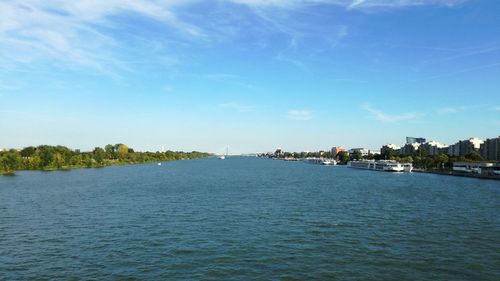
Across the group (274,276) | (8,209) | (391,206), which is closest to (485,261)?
(274,276)

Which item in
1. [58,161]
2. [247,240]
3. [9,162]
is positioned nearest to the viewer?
[247,240]

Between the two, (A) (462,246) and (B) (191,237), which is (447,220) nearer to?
(A) (462,246)

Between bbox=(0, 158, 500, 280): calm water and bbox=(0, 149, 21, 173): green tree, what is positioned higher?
bbox=(0, 149, 21, 173): green tree

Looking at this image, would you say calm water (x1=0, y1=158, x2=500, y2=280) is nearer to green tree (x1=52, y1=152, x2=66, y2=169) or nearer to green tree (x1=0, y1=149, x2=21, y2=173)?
green tree (x1=0, y1=149, x2=21, y2=173)

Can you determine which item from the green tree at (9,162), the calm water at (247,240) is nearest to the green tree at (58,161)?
the green tree at (9,162)

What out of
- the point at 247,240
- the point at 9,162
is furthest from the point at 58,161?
the point at 247,240

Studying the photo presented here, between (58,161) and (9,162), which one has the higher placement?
(58,161)

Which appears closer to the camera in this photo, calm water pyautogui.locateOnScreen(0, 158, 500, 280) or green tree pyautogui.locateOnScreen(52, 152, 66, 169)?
calm water pyautogui.locateOnScreen(0, 158, 500, 280)

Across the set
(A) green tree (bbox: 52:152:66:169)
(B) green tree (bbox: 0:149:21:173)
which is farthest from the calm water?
(A) green tree (bbox: 52:152:66:169)

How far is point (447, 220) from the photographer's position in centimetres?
4997

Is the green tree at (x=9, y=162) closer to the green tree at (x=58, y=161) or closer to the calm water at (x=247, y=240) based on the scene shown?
the green tree at (x=58, y=161)

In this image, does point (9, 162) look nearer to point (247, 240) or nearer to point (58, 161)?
point (58, 161)

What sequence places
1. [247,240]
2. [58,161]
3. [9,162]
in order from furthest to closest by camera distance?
[58,161] → [9,162] → [247,240]

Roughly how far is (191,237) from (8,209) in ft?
113
